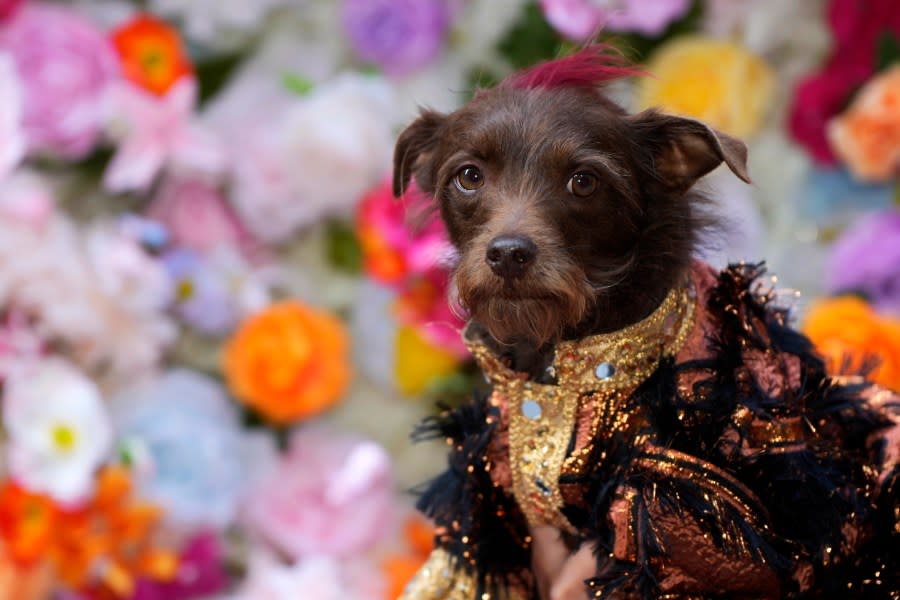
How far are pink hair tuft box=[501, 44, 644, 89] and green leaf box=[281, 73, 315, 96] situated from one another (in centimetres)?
119

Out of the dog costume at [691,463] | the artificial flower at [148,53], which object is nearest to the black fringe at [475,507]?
the dog costume at [691,463]

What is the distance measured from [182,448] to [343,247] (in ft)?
1.97

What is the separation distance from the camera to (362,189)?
97.0 inches

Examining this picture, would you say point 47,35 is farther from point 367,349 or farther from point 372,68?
point 367,349

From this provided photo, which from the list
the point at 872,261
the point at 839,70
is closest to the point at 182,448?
the point at 872,261

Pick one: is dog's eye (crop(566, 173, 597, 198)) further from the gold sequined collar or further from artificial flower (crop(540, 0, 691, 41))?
artificial flower (crop(540, 0, 691, 41))

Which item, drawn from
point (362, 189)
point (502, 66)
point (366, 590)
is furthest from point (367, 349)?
point (502, 66)

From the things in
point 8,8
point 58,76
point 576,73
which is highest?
point 8,8

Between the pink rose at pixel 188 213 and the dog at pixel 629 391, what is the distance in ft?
3.82

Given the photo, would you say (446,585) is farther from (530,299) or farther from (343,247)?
(343,247)

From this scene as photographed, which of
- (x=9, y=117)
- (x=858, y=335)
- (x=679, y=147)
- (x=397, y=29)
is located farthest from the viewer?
(x=397, y=29)

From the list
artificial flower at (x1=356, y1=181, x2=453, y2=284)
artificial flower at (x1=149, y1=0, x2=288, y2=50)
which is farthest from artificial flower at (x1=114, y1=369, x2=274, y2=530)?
artificial flower at (x1=149, y1=0, x2=288, y2=50)

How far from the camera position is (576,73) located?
4.48ft

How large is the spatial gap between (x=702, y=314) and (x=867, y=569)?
38 centimetres
